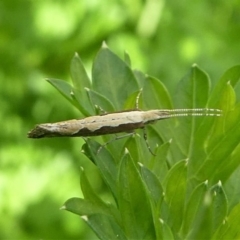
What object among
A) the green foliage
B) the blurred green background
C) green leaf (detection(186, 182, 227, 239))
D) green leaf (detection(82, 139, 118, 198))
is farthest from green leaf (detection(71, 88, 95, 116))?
the blurred green background

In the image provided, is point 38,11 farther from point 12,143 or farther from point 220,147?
point 220,147

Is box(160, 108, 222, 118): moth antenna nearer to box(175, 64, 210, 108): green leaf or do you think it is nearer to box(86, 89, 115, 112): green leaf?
box(175, 64, 210, 108): green leaf

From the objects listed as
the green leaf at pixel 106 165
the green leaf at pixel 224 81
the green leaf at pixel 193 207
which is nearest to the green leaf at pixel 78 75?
the green leaf at pixel 106 165

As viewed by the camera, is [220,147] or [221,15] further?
[221,15]

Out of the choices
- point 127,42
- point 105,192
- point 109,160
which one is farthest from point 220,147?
point 127,42

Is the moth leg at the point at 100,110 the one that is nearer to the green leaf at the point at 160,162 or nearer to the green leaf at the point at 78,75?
the green leaf at the point at 78,75

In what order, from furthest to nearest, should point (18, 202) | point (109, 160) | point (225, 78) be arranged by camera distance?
1. point (18, 202)
2. point (225, 78)
3. point (109, 160)

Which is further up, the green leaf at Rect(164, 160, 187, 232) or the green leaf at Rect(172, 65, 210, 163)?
the green leaf at Rect(172, 65, 210, 163)
